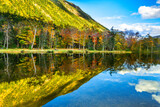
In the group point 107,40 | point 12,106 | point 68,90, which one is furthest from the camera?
point 107,40

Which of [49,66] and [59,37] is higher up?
[59,37]

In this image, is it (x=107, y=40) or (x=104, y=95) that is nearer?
(x=104, y=95)

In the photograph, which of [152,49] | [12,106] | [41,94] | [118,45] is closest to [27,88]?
[41,94]

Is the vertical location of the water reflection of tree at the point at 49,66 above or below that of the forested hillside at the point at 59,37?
below

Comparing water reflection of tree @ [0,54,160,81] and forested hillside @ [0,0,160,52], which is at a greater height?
forested hillside @ [0,0,160,52]

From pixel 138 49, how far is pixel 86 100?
102532 mm

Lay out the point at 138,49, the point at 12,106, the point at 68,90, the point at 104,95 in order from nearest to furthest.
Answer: the point at 12,106 < the point at 104,95 < the point at 68,90 < the point at 138,49

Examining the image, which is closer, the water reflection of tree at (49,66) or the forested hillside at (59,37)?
the water reflection of tree at (49,66)

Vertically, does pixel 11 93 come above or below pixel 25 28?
below

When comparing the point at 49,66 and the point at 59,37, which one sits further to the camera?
the point at 59,37

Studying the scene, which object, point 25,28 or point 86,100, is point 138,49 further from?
point 86,100

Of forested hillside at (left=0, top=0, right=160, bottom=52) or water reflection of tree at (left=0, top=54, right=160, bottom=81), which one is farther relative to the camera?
forested hillside at (left=0, top=0, right=160, bottom=52)

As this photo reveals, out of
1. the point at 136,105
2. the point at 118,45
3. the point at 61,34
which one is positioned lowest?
the point at 136,105

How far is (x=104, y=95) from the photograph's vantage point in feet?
26.2
